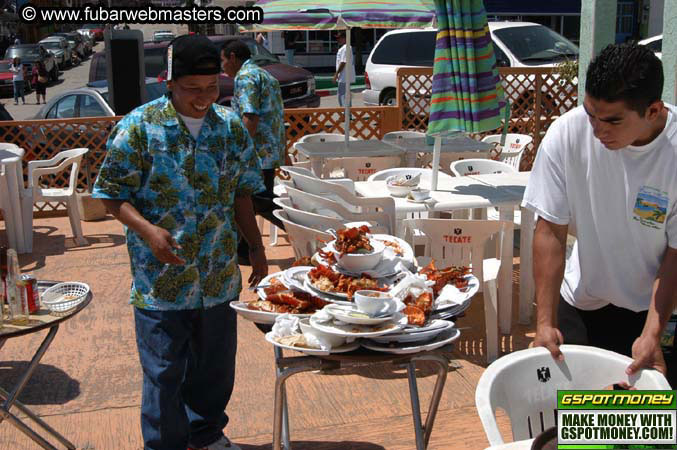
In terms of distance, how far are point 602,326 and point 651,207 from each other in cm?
50

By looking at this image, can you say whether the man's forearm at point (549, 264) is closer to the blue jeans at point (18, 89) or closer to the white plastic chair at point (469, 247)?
the white plastic chair at point (469, 247)

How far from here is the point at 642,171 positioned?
2479 mm

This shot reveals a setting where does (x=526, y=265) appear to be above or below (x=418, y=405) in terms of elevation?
below

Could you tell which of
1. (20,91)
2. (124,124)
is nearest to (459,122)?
(124,124)

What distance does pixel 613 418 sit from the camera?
155 cm

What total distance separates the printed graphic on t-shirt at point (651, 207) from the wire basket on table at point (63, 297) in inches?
95.8

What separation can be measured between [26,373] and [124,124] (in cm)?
125

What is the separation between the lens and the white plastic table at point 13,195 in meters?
7.70

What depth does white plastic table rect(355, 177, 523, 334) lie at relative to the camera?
5320 millimetres

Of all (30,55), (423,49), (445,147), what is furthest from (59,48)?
(445,147)

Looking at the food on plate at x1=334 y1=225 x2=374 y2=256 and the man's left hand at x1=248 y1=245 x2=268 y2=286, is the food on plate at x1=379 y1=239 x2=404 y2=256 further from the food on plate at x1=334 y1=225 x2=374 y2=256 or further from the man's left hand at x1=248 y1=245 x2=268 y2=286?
the man's left hand at x1=248 y1=245 x2=268 y2=286

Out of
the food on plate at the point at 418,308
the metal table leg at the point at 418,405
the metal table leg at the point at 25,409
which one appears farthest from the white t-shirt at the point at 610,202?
the metal table leg at the point at 25,409

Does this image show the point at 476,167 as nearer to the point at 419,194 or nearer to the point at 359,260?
the point at 419,194

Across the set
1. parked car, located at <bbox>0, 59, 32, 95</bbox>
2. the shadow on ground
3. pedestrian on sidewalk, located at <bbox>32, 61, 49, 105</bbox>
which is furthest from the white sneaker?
parked car, located at <bbox>0, 59, 32, 95</bbox>
